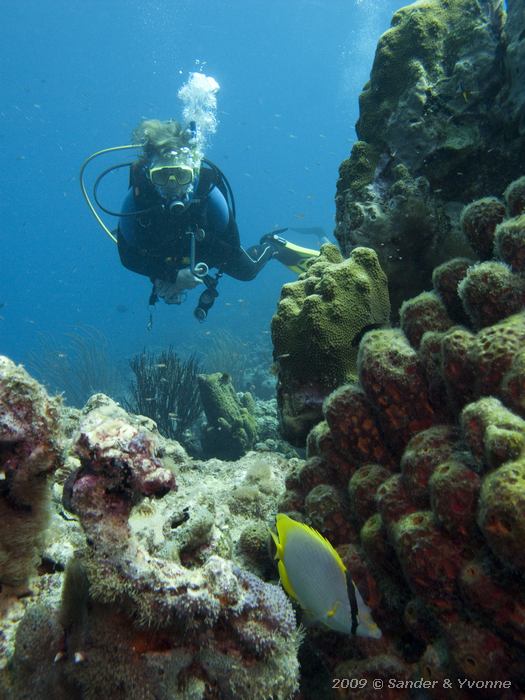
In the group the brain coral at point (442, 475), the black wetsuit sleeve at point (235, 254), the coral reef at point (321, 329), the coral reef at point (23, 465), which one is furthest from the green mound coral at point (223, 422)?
the coral reef at point (23, 465)

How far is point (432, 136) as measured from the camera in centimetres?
363

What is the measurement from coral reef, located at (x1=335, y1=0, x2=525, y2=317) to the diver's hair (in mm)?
4316

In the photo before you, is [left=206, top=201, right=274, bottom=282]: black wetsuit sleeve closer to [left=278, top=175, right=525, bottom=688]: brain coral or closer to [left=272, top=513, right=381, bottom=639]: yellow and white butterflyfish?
[left=278, top=175, right=525, bottom=688]: brain coral

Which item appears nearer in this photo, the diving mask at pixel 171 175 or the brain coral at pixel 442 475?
the brain coral at pixel 442 475

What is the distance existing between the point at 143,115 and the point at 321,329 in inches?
4165

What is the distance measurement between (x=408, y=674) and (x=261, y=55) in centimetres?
10430

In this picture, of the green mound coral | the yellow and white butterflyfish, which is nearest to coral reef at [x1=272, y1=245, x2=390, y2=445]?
the yellow and white butterflyfish

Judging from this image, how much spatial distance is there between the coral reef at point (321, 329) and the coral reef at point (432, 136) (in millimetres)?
687

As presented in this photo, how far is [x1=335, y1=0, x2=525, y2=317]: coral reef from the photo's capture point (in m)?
3.47

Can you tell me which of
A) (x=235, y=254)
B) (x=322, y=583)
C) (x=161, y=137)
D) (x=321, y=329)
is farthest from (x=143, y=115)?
(x=322, y=583)

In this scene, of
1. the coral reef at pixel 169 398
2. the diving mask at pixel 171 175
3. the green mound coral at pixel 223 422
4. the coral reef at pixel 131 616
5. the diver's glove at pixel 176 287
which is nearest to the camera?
the coral reef at pixel 131 616

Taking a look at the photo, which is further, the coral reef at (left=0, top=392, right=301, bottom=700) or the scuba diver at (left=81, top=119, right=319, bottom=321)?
the scuba diver at (left=81, top=119, right=319, bottom=321)

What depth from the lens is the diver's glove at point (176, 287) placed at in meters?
7.29

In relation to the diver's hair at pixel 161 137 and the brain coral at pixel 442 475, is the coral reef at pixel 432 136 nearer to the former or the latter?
the brain coral at pixel 442 475
